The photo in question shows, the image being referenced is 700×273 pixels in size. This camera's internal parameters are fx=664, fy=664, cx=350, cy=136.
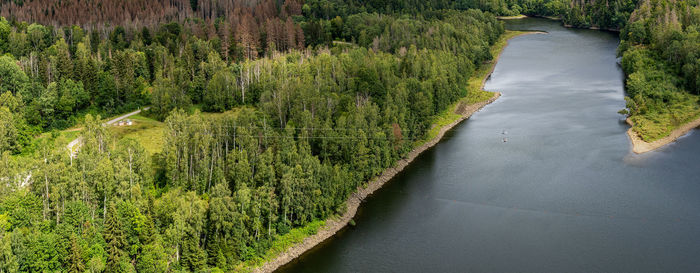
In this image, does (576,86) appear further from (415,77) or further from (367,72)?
(367,72)

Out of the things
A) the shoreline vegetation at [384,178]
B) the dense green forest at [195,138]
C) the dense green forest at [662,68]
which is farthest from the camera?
the dense green forest at [662,68]

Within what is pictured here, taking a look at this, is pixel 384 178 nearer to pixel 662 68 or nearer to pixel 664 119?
pixel 664 119

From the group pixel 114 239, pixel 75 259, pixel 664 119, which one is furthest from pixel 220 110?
pixel 664 119

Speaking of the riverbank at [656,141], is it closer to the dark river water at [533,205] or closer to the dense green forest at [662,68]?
the dense green forest at [662,68]

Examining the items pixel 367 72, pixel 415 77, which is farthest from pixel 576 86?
pixel 367 72

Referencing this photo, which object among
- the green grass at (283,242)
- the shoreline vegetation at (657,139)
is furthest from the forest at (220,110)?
the shoreline vegetation at (657,139)
